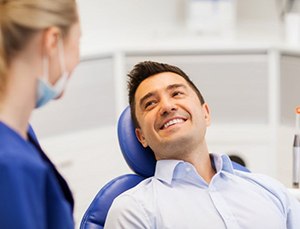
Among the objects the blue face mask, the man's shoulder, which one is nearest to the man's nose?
the man's shoulder

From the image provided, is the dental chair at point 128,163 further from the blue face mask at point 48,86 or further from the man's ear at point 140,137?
the blue face mask at point 48,86

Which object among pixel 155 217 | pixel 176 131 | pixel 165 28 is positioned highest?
pixel 165 28

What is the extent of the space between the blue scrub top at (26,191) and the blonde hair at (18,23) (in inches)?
4.9

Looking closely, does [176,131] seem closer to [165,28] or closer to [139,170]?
[139,170]

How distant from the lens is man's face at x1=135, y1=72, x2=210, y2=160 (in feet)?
5.71

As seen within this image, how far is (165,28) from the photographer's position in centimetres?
346

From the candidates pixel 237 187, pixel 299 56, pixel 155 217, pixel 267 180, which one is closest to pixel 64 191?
pixel 155 217

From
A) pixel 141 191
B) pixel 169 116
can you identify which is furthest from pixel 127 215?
pixel 169 116

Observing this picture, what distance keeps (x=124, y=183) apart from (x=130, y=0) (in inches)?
73.1

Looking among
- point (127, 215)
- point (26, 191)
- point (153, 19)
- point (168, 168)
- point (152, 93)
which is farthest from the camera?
point (153, 19)

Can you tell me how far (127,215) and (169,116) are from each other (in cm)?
35

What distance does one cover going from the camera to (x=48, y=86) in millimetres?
1125

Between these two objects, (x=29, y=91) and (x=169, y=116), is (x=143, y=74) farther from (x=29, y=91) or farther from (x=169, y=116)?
(x=29, y=91)

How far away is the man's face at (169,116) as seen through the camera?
1.74 meters
